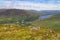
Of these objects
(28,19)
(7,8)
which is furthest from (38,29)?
(7,8)

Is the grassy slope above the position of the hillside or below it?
below

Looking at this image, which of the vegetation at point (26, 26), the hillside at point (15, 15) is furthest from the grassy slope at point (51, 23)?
the hillside at point (15, 15)

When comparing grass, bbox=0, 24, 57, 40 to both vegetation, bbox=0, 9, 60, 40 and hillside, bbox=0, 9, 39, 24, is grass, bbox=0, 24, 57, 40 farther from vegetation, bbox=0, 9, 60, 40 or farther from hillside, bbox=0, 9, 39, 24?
hillside, bbox=0, 9, 39, 24

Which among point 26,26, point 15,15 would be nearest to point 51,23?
point 26,26

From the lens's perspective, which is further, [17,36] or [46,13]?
[46,13]

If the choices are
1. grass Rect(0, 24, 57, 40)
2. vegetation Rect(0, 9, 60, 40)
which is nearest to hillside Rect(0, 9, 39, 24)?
vegetation Rect(0, 9, 60, 40)

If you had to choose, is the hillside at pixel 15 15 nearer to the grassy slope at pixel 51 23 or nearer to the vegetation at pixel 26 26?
the vegetation at pixel 26 26

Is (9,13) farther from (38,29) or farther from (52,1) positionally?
(52,1)

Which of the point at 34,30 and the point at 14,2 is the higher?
the point at 14,2
